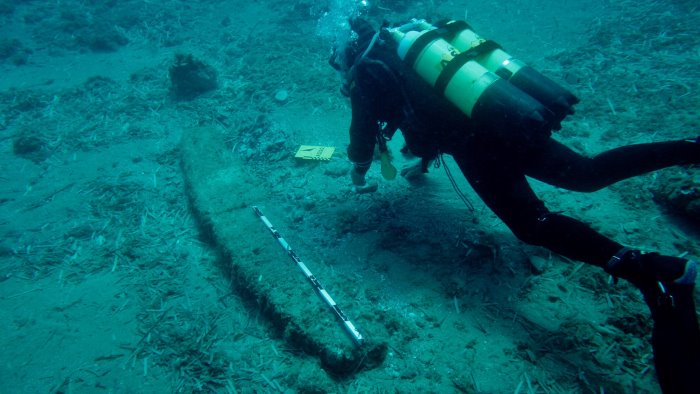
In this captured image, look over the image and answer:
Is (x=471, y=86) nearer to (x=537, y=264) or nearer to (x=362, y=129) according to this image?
(x=362, y=129)

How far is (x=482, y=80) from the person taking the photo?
8.61 ft

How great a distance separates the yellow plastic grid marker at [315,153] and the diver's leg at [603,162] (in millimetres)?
3101

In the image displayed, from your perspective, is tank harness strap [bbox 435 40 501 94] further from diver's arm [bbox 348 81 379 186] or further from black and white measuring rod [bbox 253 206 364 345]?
black and white measuring rod [bbox 253 206 364 345]

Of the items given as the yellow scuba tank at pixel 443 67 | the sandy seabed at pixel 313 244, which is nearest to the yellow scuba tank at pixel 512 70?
the yellow scuba tank at pixel 443 67

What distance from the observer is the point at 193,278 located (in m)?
4.09

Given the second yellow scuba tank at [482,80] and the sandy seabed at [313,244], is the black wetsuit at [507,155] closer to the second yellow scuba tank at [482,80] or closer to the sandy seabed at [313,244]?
the second yellow scuba tank at [482,80]

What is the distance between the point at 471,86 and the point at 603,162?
4.17 ft

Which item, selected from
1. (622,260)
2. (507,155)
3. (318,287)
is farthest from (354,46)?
(622,260)

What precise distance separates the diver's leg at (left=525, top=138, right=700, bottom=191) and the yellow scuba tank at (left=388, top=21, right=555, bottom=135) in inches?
13.9

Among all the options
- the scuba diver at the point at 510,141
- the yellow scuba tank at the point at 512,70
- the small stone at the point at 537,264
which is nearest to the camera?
the scuba diver at the point at 510,141

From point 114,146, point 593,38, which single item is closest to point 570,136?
point 593,38

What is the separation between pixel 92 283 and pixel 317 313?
308cm

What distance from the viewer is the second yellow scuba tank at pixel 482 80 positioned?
246 centimetres

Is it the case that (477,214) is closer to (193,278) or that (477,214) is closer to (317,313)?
(317,313)
